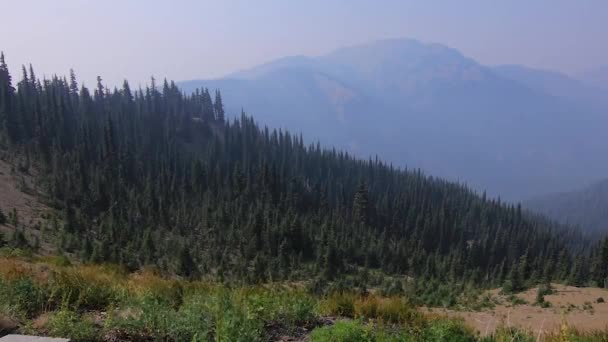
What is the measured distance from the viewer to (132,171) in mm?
116688

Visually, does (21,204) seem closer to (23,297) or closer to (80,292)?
(80,292)

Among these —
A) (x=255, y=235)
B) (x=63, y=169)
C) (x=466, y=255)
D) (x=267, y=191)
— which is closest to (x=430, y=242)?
(x=466, y=255)

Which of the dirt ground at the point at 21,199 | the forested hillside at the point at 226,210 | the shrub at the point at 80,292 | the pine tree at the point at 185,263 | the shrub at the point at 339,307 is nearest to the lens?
the shrub at the point at 80,292

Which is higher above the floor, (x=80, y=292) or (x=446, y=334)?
(x=80, y=292)

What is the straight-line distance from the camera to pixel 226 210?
97.4 metres

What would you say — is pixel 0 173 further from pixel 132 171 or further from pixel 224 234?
pixel 224 234

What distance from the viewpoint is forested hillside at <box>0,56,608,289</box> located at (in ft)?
242

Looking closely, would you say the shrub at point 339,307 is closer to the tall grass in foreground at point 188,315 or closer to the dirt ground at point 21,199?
the tall grass in foreground at point 188,315

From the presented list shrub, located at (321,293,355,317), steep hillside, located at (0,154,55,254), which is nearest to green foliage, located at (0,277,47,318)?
shrub, located at (321,293,355,317)

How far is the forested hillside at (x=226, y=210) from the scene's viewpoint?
2906 inches

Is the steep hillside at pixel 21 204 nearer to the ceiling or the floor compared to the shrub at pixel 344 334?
nearer to the floor

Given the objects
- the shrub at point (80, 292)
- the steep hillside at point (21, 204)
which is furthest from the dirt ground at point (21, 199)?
the shrub at point (80, 292)

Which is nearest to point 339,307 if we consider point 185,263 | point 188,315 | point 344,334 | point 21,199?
point 344,334

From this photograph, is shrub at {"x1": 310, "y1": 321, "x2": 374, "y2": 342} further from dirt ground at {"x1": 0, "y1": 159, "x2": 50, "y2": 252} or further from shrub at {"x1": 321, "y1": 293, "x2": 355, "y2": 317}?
dirt ground at {"x1": 0, "y1": 159, "x2": 50, "y2": 252}
